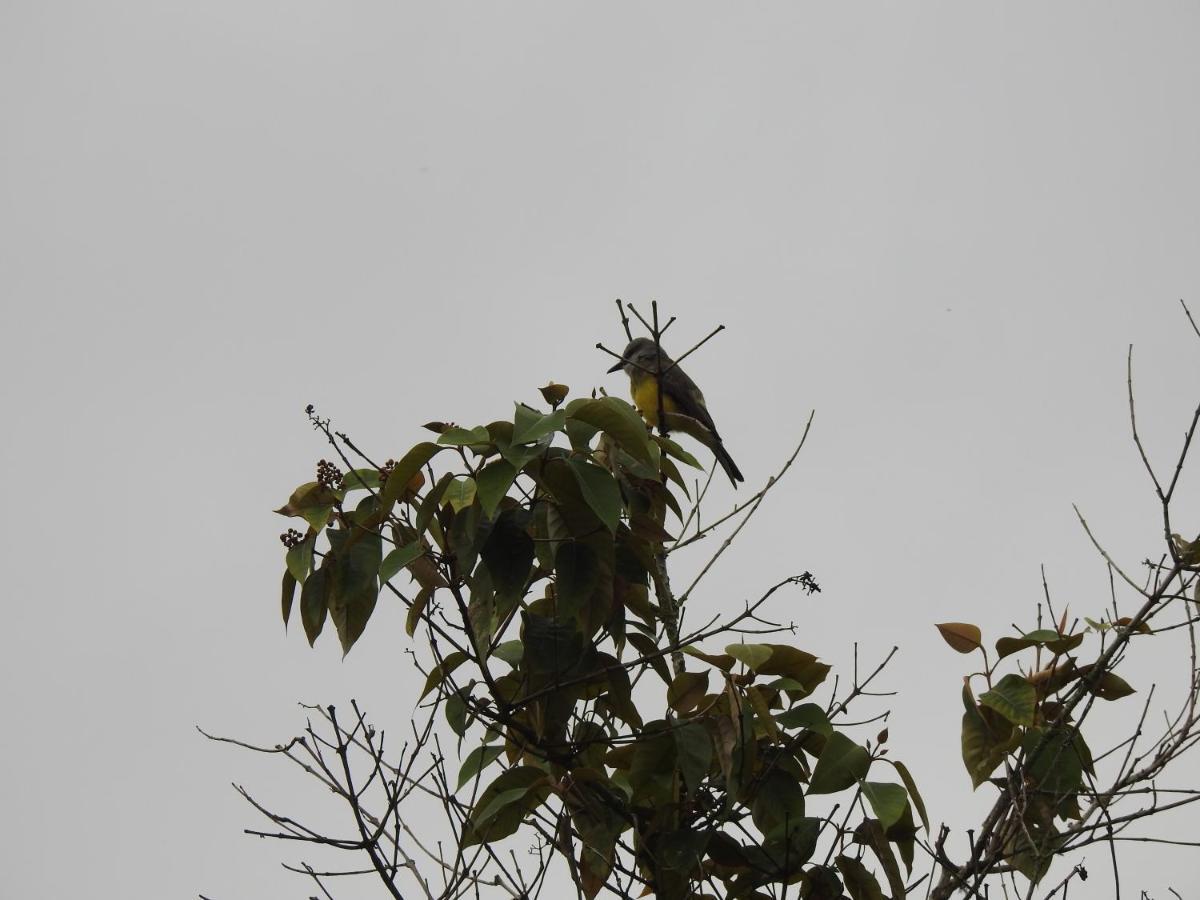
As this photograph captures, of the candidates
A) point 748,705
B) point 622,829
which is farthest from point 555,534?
point 622,829

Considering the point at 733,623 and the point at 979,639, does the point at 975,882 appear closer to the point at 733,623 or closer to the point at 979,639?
the point at 979,639

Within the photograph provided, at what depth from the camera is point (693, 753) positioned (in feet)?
9.98

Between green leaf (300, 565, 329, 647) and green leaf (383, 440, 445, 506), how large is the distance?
38 cm

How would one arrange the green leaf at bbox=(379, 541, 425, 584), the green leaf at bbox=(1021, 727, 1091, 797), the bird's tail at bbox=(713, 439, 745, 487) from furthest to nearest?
the bird's tail at bbox=(713, 439, 745, 487)
the green leaf at bbox=(1021, 727, 1091, 797)
the green leaf at bbox=(379, 541, 425, 584)

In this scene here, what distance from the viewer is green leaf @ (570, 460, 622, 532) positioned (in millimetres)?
2586

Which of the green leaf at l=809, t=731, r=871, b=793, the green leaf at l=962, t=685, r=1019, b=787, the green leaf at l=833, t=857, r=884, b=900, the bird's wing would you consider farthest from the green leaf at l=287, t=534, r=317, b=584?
the bird's wing

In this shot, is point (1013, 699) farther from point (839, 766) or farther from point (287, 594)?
point (287, 594)

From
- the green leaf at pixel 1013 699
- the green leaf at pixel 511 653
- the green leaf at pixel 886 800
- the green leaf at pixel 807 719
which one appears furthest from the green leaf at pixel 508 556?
the green leaf at pixel 1013 699

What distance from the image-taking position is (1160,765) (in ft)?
11.0

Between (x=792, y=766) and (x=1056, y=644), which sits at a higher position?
(x=1056, y=644)

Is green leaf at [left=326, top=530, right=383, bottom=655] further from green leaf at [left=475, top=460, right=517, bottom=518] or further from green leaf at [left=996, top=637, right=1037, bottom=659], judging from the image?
green leaf at [left=996, top=637, right=1037, bottom=659]

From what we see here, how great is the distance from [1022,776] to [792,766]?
0.66 meters

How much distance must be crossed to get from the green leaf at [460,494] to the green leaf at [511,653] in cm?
79

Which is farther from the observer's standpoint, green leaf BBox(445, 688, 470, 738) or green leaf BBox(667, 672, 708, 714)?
green leaf BBox(445, 688, 470, 738)
